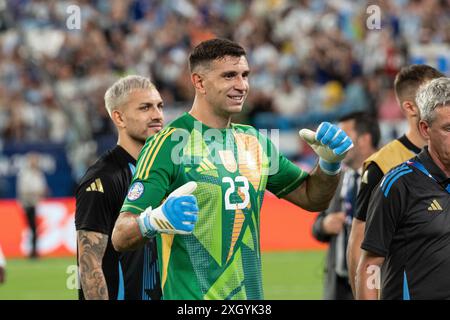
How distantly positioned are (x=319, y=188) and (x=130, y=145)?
5.93ft

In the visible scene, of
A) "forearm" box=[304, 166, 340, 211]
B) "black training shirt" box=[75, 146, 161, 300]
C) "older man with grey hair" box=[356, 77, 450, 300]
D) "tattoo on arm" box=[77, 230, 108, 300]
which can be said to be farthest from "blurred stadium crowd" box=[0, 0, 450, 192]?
"older man with grey hair" box=[356, 77, 450, 300]

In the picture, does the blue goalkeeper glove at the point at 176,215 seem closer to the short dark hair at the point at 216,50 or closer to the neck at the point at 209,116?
the neck at the point at 209,116

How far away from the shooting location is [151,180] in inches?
232

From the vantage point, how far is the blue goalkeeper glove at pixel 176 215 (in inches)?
214

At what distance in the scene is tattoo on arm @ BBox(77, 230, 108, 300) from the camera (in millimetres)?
6840

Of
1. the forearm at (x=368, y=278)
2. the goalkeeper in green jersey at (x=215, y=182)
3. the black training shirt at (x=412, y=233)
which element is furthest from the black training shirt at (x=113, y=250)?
the black training shirt at (x=412, y=233)

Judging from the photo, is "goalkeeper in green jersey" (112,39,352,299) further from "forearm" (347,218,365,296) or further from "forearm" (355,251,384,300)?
"forearm" (347,218,365,296)

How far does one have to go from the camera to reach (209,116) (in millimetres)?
6344

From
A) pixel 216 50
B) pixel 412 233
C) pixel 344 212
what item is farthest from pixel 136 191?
pixel 344 212

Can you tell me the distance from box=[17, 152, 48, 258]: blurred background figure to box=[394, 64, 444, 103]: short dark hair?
13084 mm

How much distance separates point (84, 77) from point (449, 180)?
1907 centimetres

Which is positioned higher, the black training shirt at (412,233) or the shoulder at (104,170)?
the shoulder at (104,170)
